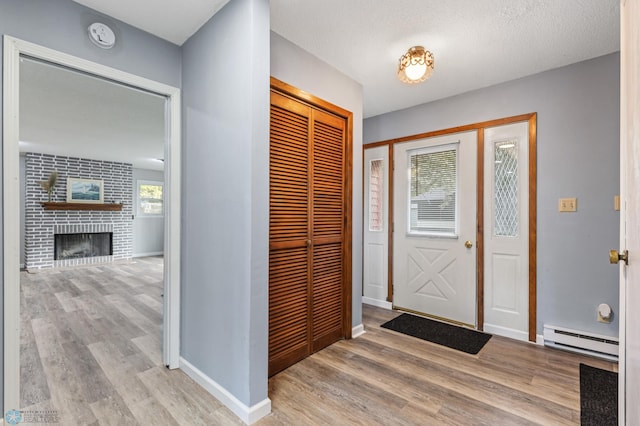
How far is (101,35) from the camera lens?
1.85 metres

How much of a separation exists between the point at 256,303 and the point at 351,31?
196cm

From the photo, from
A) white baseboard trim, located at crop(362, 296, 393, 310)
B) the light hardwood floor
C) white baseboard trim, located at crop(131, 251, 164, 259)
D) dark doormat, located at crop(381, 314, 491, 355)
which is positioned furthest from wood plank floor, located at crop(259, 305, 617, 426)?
white baseboard trim, located at crop(131, 251, 164, 259)

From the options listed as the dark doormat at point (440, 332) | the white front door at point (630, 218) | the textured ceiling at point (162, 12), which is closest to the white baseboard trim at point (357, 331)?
the dark doormat at point (440, 332)

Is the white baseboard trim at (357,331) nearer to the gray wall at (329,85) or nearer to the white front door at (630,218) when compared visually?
the gray wall at (329,85)

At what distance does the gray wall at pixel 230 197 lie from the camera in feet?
5.59

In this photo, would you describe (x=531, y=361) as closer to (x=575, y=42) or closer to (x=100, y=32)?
(x=575, y=42)

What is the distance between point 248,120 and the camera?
170 centimetres

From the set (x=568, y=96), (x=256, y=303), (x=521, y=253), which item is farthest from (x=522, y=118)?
(x=256, y=303)

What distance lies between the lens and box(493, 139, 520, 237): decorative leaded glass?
2869 mm

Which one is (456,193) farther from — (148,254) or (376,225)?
(148,254)

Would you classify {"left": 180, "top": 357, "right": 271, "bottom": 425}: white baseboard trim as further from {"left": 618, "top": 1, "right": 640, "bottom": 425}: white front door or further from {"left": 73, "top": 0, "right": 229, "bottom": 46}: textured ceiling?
{"left": 73, "top": 0, "right": 229, "bottom": 46}: textured ceiling

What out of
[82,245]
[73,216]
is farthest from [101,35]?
[82,245]

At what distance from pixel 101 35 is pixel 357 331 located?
299cm

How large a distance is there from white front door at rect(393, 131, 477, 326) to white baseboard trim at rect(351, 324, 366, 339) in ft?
2.82
